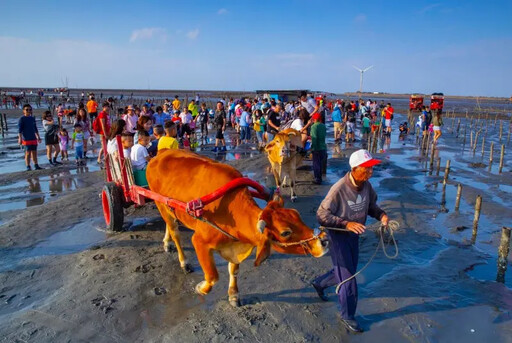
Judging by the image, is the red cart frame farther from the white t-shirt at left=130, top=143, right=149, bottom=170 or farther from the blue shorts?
the blue shorts

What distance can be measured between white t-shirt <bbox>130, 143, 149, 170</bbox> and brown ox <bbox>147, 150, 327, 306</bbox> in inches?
37.5

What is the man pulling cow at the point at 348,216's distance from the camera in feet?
12.4

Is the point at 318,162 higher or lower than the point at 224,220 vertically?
lower

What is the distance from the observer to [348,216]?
12.8 feet

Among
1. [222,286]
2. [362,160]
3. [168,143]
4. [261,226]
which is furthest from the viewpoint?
[168,143]

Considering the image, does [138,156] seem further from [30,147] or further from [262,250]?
[30,147]

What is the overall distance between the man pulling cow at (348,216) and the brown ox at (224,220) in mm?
409

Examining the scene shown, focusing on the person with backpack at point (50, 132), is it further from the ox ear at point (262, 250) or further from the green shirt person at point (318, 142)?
the ox ear at point (262, 250)

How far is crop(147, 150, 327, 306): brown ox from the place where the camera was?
3561 millimetres

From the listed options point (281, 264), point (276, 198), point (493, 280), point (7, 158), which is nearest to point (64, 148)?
point (7, 158)

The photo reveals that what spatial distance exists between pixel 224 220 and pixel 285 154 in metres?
5.25

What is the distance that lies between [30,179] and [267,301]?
31.7 ft

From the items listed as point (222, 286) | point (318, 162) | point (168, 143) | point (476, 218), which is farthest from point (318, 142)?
point (222, 286)

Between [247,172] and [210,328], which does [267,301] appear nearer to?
[210,328]
